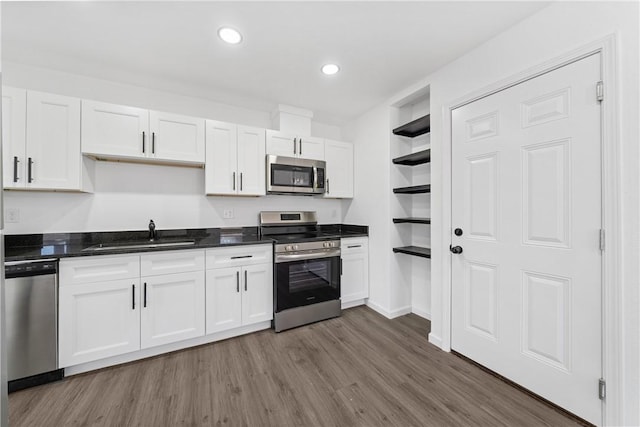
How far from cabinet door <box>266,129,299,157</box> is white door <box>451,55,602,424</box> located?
1.71 metres

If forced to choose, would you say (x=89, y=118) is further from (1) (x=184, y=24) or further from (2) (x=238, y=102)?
(2) (x=238, y=102)

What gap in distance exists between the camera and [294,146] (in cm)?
312

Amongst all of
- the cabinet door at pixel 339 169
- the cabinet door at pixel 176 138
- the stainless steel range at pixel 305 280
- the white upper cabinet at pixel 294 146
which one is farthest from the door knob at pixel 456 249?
the cabinet door at pixel 176 138

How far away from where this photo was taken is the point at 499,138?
75.7 inches

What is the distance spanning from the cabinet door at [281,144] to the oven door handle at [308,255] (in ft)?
3.86

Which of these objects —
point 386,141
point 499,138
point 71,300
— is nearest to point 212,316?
point 71,300

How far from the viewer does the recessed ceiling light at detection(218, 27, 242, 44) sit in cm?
187

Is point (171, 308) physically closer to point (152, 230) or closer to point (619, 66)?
point (152, 230)

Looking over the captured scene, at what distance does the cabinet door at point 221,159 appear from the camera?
265cm

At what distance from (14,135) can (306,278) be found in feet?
8.74

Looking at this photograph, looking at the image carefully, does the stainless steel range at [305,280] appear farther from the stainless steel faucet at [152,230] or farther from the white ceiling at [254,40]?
the white ceiling at [254,40]

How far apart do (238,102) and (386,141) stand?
1.77 m

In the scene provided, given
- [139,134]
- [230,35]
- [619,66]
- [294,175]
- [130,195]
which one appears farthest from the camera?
[294,175]

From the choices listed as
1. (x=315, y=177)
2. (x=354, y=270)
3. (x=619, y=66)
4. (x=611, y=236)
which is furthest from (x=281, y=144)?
(x=611, y=236)
